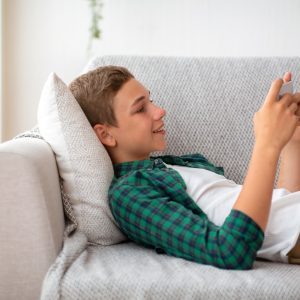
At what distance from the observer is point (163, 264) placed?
1.11m

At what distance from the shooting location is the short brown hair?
142 centimetres

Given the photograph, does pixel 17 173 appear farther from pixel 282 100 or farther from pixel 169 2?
pixel 169 2

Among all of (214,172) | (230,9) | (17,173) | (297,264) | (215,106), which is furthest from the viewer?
(230,9)

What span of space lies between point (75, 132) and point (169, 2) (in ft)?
4.22

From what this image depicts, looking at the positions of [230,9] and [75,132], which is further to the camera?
[230,9]

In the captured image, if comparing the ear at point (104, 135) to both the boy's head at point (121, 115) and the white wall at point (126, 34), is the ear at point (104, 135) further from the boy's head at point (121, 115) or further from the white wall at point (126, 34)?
the white wall at point (126, 34)

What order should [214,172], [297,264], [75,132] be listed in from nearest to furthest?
[297,264]
[75,132]
[214,172]

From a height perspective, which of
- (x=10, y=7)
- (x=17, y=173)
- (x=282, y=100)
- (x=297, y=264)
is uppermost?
(x=10, y=7)

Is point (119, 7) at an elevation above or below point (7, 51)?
above

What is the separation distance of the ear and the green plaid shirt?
0.22 feet

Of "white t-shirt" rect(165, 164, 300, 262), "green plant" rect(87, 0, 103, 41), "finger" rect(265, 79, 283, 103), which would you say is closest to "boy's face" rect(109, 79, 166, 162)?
"white t-shirt" rect(165, 164, 300, 262)

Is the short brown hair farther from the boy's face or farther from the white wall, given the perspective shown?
the white wall

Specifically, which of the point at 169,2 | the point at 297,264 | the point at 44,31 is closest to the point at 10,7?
the point at 44,31

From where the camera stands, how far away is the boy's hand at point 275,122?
3.81ft
